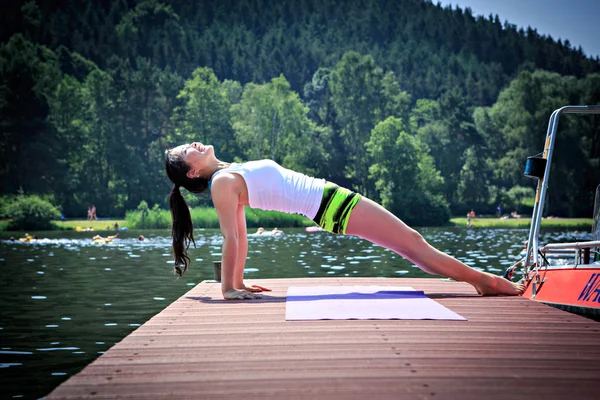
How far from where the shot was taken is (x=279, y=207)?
645 cm

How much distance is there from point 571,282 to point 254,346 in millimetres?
4883

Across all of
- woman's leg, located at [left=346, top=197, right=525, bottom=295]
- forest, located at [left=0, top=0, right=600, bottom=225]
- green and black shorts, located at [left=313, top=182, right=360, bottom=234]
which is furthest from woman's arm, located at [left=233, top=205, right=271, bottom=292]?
forest, located at [left=0, top=0, right=600, bottom=225]

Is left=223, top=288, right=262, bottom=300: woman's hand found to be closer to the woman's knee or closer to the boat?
the woman's knee

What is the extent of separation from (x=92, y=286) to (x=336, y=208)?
982 cm

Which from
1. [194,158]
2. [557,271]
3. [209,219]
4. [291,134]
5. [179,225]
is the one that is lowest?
[209,219]

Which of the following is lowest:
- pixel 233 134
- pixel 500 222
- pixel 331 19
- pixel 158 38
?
pixel 500 222

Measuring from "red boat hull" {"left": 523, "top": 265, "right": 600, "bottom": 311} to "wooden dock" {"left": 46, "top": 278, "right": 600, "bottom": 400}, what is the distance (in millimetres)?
2484

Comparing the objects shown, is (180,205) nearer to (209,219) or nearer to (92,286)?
(92,286)

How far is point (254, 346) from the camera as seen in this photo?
431 centimetres

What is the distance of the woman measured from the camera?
20.3 ft

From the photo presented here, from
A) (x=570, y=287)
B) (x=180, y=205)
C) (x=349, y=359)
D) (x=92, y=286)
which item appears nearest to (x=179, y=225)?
(x=180, y=205)

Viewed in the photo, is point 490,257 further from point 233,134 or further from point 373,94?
point 373,94

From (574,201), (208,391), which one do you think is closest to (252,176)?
(208,391)

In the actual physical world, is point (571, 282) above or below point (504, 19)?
below
